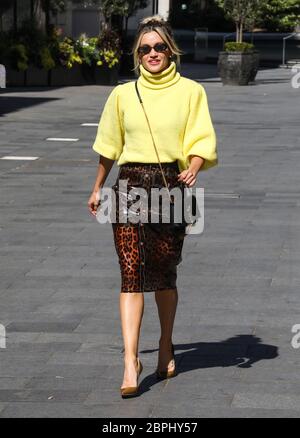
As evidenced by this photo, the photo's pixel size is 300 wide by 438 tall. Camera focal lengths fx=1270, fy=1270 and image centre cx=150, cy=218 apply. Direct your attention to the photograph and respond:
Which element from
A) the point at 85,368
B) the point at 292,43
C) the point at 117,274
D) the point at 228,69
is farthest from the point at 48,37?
the point at 85,368

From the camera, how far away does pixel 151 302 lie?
888 cm

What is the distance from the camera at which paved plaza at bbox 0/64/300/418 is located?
6.54 meters

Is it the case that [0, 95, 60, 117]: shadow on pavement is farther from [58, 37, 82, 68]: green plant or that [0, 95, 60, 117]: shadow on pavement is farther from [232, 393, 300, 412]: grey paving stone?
[232, 393, 300, 412]: grey paving stone

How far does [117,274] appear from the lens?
987cm

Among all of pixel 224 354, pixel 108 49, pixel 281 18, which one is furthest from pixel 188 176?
pixel 281 18

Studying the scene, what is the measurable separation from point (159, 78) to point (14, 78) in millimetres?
27308

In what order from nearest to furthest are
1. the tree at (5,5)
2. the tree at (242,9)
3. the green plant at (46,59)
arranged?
the green plant at (46,59) < the tree at (5,5) < the tree at (242,9)

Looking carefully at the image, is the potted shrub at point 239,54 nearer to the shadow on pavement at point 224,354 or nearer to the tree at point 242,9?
the tree at point 242,9

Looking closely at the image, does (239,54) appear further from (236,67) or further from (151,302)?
(151,302)

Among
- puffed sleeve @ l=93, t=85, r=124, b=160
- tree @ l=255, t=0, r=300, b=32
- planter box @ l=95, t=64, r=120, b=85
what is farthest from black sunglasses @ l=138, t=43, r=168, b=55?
tree @ l=255, t=0, r=300, b=32

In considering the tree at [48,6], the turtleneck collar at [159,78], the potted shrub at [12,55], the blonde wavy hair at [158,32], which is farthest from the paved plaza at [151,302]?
the tree at [48,6]

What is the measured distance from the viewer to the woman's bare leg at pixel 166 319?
679cm

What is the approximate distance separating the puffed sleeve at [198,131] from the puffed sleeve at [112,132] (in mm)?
352

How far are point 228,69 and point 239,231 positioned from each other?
2370 centimetres
